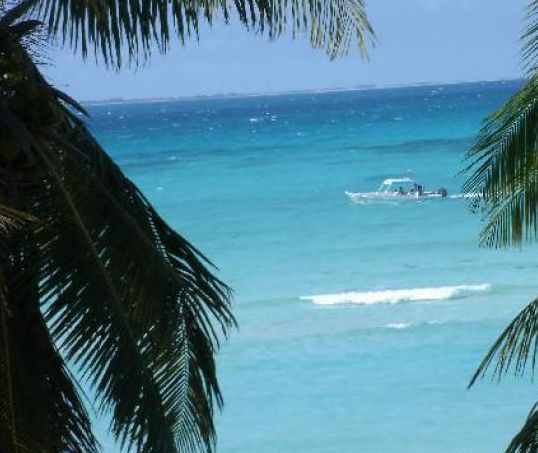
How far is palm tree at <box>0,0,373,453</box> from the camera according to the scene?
4758 mm

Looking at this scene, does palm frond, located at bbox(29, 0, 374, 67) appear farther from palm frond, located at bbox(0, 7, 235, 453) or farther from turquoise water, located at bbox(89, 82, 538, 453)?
turquoise water, located at bbox(89, 82, 538, 453)

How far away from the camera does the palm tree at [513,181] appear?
628 cm

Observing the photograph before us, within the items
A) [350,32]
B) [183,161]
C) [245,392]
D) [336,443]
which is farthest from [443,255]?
[183,161]

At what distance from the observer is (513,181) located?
651cm

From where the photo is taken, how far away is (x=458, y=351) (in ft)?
63.9

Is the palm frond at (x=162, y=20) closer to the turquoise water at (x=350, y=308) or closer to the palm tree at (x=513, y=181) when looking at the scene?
the palm tree at (x=513, y=181)

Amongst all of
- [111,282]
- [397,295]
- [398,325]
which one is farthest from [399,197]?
[111,282]

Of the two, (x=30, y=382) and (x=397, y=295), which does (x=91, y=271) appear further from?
(x=397, y=295)

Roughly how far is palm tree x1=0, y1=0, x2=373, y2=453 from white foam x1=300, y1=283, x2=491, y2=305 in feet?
59.9

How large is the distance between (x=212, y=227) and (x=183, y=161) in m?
24.7

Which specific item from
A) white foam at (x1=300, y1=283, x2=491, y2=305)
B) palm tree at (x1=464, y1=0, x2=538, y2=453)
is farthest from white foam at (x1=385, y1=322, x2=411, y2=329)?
palm tree at (x1=464, y1=0, x2=538, y2=453)

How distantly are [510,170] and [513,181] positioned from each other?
0.19ft

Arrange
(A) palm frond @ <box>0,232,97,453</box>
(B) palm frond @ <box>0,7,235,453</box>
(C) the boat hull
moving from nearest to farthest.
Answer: (A) palm frond @ <box>0,232,97,453</box>, (B) palm frond @ <box>0,7,235,453</box>, (C) the boat hull

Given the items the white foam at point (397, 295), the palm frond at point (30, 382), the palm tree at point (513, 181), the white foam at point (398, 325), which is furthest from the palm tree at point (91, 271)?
the white foam at point (397, 295)
